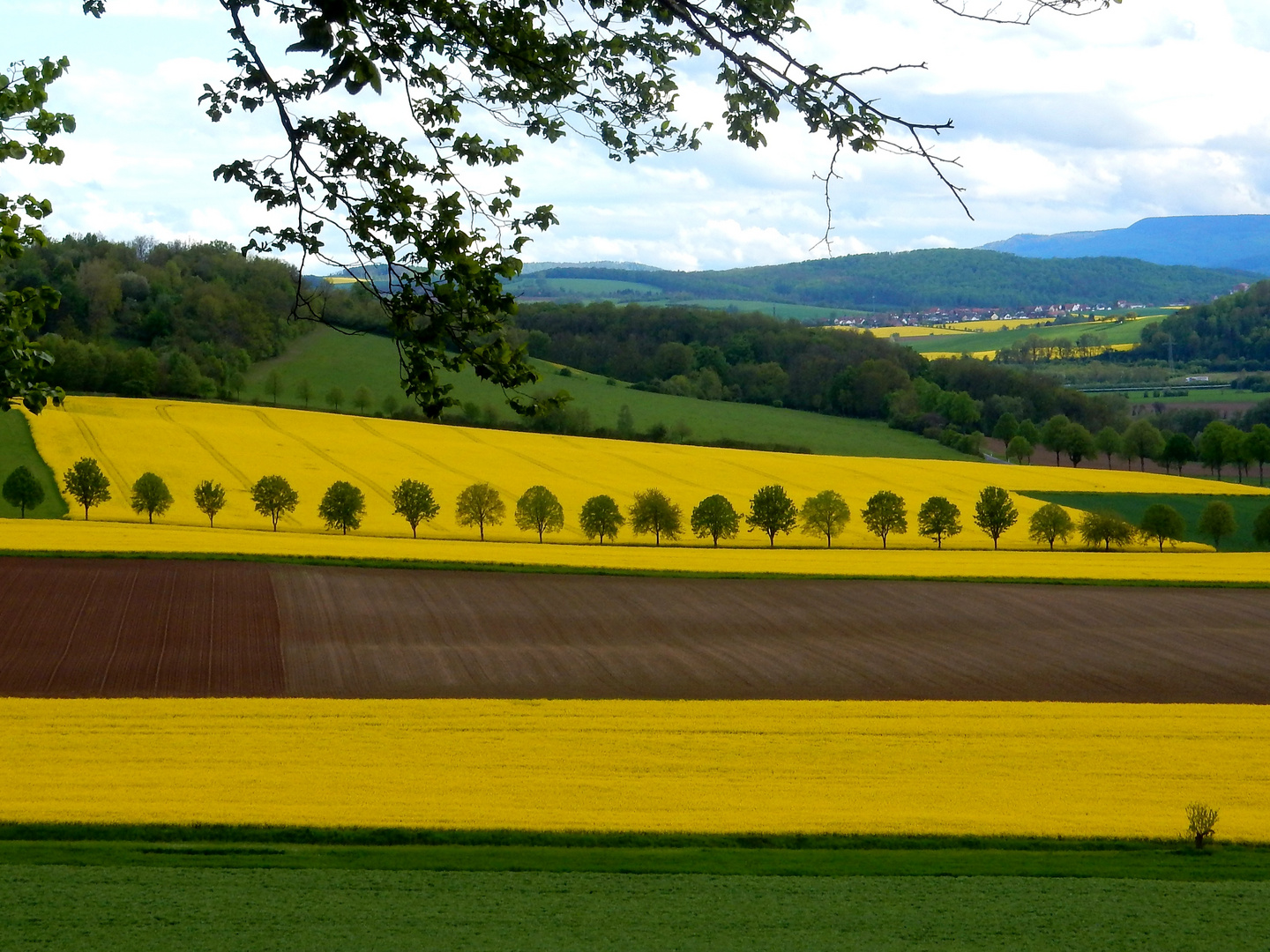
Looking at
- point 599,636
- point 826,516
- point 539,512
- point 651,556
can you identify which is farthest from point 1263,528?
point 599,636

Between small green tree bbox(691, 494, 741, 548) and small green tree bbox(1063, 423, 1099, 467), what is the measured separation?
47.2 meters

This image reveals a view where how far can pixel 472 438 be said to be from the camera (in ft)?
240

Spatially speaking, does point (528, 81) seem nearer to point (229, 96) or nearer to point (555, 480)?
point (229, 96)

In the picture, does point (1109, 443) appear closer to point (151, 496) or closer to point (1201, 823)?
point (151, 496)

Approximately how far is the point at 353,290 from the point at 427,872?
19.3 ft

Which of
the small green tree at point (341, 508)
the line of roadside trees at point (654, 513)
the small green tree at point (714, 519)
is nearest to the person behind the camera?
the small green tree at point (341, 508)

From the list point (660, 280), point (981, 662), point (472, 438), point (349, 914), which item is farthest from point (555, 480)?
point (660, 280)

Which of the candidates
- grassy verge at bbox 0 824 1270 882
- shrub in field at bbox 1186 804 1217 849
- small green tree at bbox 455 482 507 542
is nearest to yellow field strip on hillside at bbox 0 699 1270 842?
grassy verge at bbox 0 824 1270 882

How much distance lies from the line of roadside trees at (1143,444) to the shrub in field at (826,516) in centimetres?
3936

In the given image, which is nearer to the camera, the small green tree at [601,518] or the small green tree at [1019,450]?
the small green tree at [601,518]

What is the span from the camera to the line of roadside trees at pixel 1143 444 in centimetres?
8338

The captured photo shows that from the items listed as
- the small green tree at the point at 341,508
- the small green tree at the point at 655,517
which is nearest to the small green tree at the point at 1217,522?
the small green tree at the point at 655,517

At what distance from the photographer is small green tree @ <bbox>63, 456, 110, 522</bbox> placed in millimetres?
47656

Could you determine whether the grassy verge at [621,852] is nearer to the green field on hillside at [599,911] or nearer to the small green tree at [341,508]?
the green field on hillside at [599,911]
